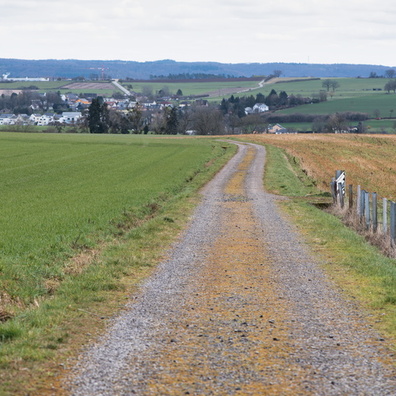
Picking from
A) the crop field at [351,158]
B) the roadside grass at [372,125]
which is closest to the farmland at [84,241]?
the crop field at [351,158]

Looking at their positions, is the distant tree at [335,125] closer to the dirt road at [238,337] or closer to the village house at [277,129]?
the village house at [277,129]

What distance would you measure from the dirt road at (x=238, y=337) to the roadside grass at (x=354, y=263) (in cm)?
34

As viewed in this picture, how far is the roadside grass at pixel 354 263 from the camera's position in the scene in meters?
11.3

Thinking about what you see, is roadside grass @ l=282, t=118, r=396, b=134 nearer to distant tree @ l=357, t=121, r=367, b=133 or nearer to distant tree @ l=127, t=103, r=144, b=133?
distant tree @ l=357, t=121, r=367, b=133

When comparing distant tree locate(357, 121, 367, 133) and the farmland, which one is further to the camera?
distant tree locate(357, 121, 367, 133)

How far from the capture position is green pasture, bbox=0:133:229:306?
14586 mm

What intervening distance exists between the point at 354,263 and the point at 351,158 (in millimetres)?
56450

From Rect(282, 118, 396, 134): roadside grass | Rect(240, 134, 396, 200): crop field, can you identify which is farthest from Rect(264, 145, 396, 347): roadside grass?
Rect(282, 118, 396, 134): roadside grass

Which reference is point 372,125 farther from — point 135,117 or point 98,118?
point 98,118

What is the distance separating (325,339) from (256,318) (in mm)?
1402

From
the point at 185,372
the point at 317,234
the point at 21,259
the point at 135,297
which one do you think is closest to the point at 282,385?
the point at 185,372

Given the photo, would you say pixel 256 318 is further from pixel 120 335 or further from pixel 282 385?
pixel 282 385

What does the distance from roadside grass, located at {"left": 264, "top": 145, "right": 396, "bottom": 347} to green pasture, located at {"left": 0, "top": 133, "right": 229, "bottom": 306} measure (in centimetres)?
560

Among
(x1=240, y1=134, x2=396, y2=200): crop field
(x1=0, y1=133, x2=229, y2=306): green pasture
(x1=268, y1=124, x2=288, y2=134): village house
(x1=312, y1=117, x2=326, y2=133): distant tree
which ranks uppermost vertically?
(x1=0, y1=133, x2=229, y2=306): green pasture
